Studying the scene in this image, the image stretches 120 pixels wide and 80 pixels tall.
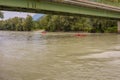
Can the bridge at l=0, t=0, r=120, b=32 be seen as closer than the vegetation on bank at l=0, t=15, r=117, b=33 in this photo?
Yes

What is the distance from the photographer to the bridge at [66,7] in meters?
36.1

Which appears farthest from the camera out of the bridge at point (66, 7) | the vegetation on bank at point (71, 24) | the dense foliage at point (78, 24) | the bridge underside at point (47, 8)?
the vegetation on bank at point (71, 24)

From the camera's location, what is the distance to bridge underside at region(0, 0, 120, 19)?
35.0 metres

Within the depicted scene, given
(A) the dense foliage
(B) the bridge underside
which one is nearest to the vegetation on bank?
(A) the dense foliage

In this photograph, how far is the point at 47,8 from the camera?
40.7 metres

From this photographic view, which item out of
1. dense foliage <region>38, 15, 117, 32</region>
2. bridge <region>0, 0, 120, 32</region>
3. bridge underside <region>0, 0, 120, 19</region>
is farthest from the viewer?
dense foliage <region>38, 15, 117, 32</region>

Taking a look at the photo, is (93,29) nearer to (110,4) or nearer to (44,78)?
(110,4)

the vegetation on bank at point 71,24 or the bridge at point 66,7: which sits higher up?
the bridge at point 66,7

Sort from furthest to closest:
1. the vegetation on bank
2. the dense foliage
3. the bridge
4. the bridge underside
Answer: the vegetation on bank
the dense foliage
the bridge
the bridge underside

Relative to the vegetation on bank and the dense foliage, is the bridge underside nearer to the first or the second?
the dense foliage

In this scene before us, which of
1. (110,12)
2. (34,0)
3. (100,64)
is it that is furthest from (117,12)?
(100,64)

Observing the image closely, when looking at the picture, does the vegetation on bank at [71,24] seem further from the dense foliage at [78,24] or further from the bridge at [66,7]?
the bridge at [66,7]

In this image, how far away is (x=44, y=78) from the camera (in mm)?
11000

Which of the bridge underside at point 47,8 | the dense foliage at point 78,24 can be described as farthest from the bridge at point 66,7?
the dense foliage at point 78,24
